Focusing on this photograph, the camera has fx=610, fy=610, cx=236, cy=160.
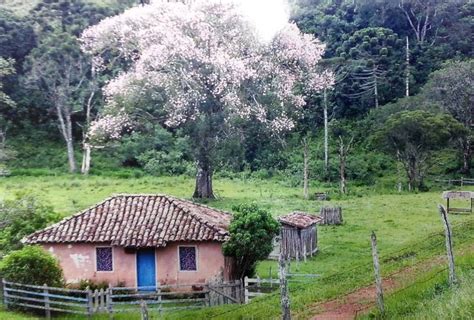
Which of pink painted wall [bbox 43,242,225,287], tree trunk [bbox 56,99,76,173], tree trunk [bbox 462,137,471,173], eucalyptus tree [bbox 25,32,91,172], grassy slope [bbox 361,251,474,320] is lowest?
pink painted wall [bbox 43,242,225,287]

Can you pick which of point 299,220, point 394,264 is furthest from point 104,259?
point 394,264

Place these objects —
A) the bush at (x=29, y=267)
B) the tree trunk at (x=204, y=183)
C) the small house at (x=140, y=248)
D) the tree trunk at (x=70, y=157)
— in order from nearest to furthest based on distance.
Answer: the bush at (x=29, y=267), the small house at (x=140, y=248), the tree trunk at (x=204, y=183), the tree trunk at (x=70, y=157)

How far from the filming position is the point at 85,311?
57.0 ft

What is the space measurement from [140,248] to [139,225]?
0.87 metres

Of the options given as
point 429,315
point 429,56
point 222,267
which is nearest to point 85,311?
point 222,267

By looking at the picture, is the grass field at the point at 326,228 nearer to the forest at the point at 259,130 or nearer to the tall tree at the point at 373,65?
the forest at the point at 259,130

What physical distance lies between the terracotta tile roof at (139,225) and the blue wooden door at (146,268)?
0.75m

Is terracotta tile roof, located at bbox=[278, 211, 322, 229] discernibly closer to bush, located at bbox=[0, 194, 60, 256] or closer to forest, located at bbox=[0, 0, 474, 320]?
forest, located at bbox=[0, 0, 474, 320]

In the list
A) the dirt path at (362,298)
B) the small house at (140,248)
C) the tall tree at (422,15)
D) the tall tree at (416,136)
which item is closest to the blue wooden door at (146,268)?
the small house at (140,248)

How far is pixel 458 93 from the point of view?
45094 mm

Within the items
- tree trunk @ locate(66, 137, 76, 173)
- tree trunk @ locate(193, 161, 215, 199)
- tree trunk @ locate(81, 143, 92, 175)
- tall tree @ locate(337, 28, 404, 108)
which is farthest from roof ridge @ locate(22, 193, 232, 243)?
tall tree @ locate(337, 28, 404, 108)

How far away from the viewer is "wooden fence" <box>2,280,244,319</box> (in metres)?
17.4

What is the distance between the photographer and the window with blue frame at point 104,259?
20.7 m

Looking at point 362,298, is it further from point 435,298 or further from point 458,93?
point 458,93
